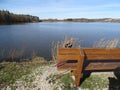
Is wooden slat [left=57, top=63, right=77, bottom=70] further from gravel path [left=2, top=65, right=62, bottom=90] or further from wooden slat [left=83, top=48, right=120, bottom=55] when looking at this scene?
gravel path [left=2, top=65, right=62, bottom=90]

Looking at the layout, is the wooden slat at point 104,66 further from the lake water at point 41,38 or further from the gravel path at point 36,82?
the lake water at point 41,38

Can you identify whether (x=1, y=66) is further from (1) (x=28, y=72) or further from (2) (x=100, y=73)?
(2) (x=100, y=73)

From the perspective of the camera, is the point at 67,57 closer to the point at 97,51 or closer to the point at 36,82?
the point at 97,51

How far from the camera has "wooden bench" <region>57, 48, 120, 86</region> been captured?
4031mm

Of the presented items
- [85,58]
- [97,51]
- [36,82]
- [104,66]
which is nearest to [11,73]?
[36,82]

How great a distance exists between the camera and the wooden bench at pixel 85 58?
13.2 ft

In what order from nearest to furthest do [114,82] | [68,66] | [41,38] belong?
[68,66], [114,82], [41,38]

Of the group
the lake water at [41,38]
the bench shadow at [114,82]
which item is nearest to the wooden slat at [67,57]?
the bench shadow at [114,82]

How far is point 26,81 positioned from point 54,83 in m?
0.89

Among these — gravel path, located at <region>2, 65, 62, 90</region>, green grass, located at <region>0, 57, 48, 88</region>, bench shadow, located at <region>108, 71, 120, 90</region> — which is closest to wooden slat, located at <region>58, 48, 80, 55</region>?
gravel path, located at <region>2, 65, 62, 90</region>

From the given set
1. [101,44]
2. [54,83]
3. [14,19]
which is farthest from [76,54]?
[14,19]

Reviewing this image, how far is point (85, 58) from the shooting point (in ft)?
13.4

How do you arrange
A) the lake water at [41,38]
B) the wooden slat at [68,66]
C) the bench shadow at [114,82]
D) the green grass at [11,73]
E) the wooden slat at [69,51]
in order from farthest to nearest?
the lake water at [41,38]
the green grass at [11,73]
the bench shadow at [114,82]
the wooden slat at [68,66]
the wooden slat at [69,51]

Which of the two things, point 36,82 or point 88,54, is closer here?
point 88,54
